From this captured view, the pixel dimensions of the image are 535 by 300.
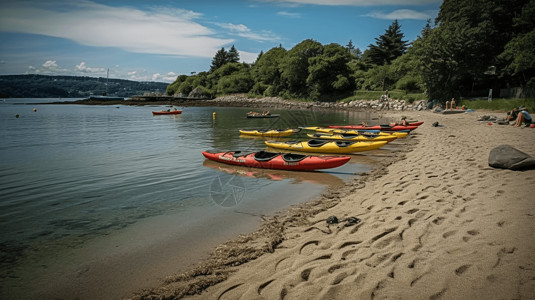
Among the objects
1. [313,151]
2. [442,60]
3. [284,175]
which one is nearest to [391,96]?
[442,60]

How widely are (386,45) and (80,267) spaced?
74.8 metres

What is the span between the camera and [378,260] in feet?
12.2

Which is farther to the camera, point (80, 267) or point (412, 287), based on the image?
point (80, 267)

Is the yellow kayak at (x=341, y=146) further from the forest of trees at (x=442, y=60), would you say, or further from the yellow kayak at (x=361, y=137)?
the forest of trees at (x=442, y=60)

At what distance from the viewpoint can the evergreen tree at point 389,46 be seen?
64756 mm

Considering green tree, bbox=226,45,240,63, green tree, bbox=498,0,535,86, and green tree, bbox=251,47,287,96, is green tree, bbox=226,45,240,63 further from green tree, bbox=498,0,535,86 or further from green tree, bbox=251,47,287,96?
green tree, bbox=498,0,535,86

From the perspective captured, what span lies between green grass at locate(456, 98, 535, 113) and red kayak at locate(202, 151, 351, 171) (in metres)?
23.4

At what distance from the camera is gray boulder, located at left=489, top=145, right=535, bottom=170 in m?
6.61

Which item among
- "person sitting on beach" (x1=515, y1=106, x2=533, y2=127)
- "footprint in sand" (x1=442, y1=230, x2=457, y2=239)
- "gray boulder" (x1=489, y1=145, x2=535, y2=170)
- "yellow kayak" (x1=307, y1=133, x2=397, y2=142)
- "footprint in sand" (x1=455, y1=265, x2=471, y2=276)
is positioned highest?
"person sitting on beach" (x1=515, y1=106, x2=533, y2=127)

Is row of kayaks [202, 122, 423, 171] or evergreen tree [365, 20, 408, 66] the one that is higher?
evergreen tree [365, 20, 408, 66]

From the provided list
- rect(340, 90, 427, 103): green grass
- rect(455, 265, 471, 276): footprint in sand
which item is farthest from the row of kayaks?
rect(340, 90, 427, 103): green grass

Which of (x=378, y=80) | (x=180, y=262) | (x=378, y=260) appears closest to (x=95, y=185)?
(x=180, y=262)

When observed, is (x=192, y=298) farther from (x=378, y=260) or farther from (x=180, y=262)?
(x=378, y=260)

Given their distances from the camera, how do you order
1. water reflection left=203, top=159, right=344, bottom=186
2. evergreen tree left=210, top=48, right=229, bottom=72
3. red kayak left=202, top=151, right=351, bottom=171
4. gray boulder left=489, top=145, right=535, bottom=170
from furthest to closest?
evergreen tree left=210, top=48, right=229, bottom=72 → red kayak left=202, top=151, right=351, bottom=171 → water reflection left=203, top=159, right=344, bottom=186 → gray boulder left=489, top=145, right=535, bottom=170
